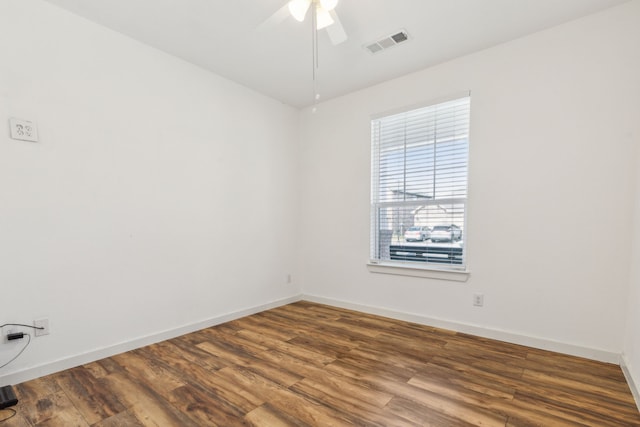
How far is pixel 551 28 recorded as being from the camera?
2512mm

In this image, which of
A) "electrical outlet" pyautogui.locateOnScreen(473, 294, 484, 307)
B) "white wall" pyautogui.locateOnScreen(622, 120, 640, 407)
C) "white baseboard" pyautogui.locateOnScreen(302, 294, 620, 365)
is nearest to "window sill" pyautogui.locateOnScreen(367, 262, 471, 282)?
"electrical outlet" pyautogui.locateOnScreen(473, 294, 484, 307)

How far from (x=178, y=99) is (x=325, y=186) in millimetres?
2006

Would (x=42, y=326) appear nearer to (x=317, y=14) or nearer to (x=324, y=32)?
(x=317, y=14)

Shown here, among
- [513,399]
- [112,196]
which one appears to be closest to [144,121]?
[112,196]

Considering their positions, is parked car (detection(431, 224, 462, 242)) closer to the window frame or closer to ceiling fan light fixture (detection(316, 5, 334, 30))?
the window frame

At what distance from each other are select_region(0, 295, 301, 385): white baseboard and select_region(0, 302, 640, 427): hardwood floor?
7cm

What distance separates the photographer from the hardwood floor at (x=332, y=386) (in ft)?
5.54

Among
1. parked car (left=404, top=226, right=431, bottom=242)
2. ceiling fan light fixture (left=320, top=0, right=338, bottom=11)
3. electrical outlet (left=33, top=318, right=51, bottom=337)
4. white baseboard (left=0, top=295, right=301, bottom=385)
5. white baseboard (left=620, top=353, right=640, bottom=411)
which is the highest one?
ceiling fan light fixture (left=320, top=0, right=338, bottom=11)

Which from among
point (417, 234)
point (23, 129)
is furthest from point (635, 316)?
point (23, 129)

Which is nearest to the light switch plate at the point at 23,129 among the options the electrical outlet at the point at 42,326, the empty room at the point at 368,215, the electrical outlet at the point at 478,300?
the empty room at the point at 368,215

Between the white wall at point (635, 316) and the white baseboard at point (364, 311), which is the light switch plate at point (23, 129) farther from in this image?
the white wall at point (635, 316)

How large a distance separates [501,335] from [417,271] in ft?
3.07

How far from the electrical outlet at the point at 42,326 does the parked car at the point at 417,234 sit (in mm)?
3279

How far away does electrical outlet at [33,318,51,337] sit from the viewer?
212 cm
